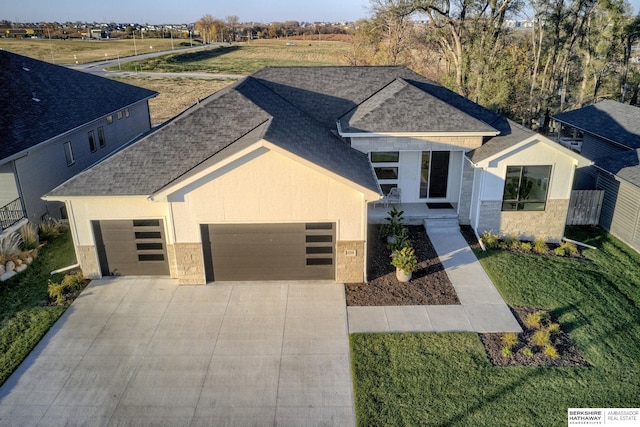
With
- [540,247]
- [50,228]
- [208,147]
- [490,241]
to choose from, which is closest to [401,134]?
[490,241]

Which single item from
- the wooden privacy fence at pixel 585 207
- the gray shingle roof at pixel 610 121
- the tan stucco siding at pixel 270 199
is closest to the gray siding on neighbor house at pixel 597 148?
the gray shingle roof at pixel 610 121

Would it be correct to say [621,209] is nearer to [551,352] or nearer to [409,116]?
[409,116]

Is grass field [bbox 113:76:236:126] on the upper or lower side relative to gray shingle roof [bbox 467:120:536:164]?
lower

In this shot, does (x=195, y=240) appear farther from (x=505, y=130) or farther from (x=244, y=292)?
(x=505, y=130)

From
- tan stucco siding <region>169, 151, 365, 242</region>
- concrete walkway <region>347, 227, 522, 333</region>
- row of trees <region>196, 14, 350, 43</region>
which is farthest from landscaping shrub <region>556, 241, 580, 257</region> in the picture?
row of trees <region>196, 14, 350, 43</region>

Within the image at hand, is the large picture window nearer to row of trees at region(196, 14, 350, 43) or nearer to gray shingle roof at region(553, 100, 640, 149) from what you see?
gray shingle roof at region(553, 100, 640, 149)

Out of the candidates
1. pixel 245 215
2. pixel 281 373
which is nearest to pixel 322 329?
pixel 281 373
